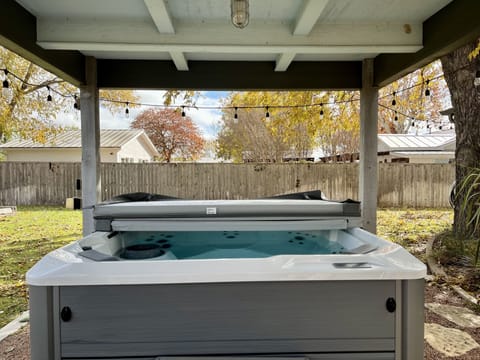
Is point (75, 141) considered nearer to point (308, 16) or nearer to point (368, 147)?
point (368, 147)

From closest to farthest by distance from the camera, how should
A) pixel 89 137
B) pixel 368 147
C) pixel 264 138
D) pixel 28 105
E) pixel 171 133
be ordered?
pixel 89 137
pixel 368 147
pixel 28 105
pixel 264 138
pixel 171 133

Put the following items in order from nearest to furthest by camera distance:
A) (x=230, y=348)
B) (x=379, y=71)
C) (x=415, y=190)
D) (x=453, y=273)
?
(x=230, y=348)
(x=453, y=273)
(x=379, y=71)
(x=415, y=190)

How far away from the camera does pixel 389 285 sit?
1335 millimetres

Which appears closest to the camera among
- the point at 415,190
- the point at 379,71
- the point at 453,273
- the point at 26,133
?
the point at 453,273

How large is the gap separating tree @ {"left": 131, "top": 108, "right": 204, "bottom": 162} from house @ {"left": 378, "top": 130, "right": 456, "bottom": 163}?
10767mm

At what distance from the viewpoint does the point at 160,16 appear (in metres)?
2.45

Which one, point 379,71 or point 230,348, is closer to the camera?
point 230,348

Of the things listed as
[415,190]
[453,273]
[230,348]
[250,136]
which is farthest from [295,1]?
[250,136]

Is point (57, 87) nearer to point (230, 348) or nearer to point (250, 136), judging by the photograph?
point (250, 136)

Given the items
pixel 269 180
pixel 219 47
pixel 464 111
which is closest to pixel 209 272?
pixel 219 47

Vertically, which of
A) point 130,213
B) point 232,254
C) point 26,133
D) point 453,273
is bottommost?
point 453,273

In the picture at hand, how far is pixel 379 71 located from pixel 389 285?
10.2 ft

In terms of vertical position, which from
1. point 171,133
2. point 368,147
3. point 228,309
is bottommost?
point 228,309

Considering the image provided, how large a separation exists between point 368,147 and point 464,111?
1.58 metres
